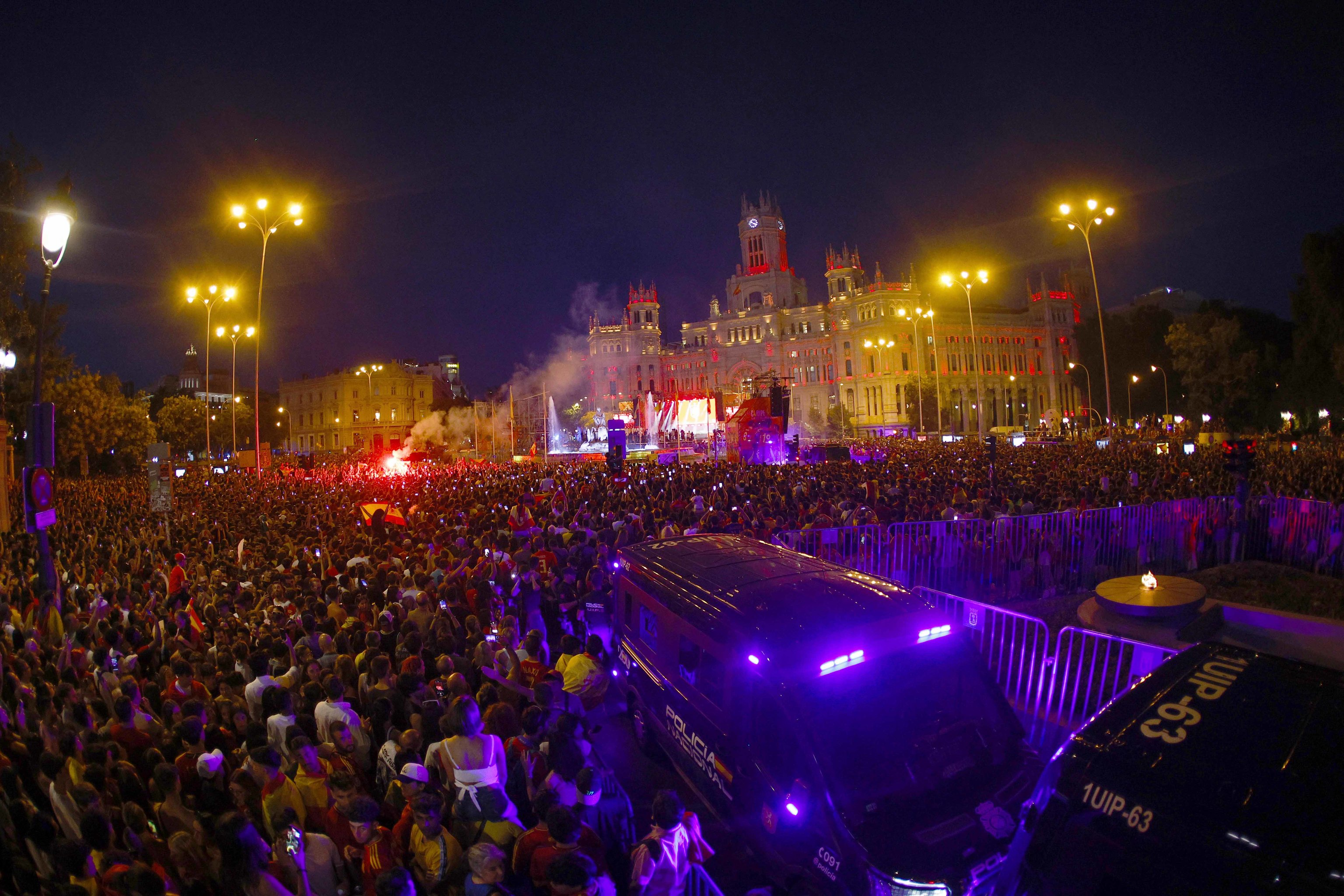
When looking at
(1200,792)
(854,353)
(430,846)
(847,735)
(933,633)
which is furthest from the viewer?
(854,353)

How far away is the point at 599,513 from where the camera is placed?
1315 centimetres

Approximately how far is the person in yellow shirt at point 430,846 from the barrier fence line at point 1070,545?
24.5 ft

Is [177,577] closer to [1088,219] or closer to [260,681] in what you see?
[260,681]

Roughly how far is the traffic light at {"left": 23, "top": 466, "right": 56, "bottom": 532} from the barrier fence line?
29.9 feet

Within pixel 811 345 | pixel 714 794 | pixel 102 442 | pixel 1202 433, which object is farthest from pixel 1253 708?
pixel 811 345

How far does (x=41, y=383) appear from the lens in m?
8.30

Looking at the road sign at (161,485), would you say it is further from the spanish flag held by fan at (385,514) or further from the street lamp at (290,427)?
the street lamp at (290,427)

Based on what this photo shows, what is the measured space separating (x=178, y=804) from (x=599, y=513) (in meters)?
9.49

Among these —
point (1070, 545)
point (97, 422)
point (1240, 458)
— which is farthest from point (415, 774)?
point (97, 422)

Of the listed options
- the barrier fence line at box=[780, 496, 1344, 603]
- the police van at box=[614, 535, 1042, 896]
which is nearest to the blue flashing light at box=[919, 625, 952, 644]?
the police van at box=[614, 535, 1042, 896]

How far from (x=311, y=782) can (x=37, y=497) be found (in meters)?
6.33

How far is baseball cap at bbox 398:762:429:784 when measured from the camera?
3711mm

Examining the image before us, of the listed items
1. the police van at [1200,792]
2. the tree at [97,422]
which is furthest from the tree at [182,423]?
the police van at [1200,792]

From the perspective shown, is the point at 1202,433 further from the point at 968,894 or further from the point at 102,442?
the point at 102,442
